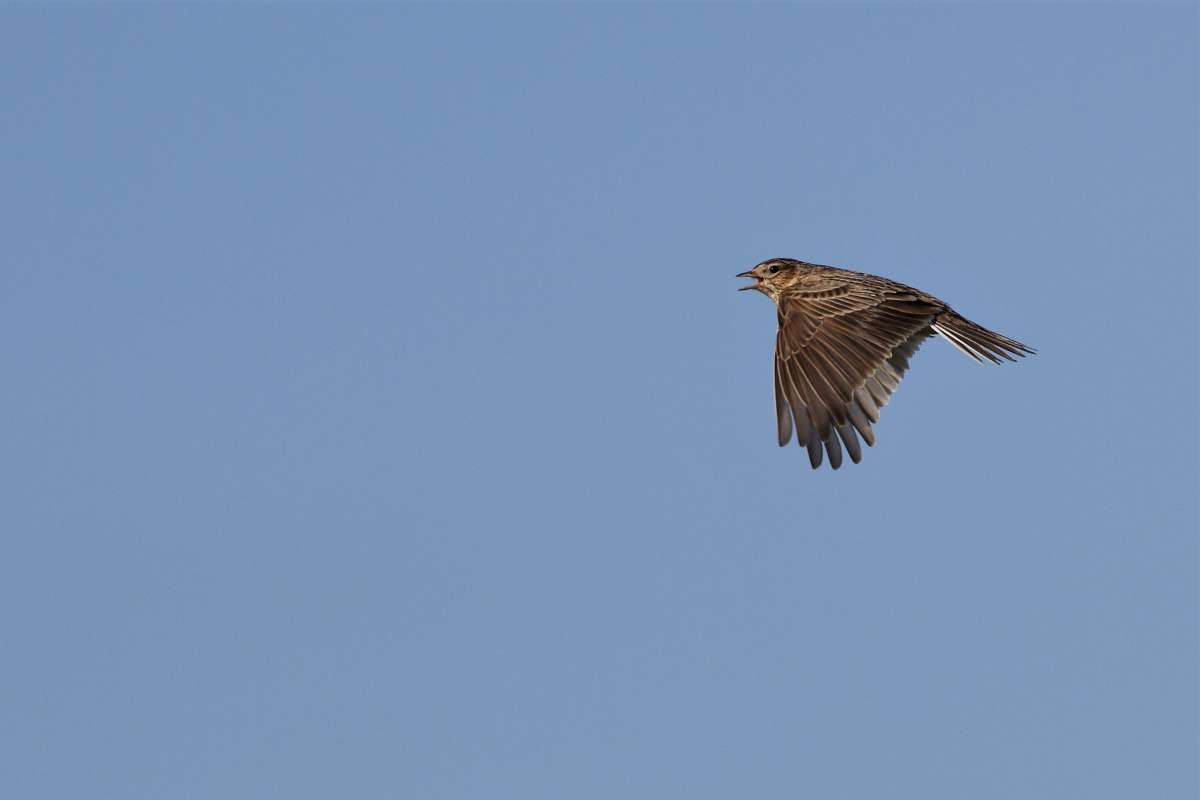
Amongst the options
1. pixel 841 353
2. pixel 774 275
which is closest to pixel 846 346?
pixel 841 353

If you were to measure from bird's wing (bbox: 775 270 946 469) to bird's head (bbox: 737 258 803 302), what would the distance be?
1.30 meters

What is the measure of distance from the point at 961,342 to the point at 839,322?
6.73ft

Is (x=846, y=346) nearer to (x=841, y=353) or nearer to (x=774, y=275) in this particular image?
(x=841, y=353)

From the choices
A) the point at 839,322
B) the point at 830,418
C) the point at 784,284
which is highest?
the point at 784,284

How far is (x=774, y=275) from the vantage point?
110ft

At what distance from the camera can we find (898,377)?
27.9m

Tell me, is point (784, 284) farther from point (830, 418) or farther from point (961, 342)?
point (830, 418)

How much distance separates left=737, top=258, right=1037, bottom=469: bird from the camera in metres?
26.6

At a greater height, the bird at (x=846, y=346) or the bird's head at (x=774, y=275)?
the bird's head at (x=774, y=275)

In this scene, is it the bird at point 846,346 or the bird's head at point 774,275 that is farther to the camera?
the bird's head at point 774,275

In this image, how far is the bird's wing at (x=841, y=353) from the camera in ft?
87.2

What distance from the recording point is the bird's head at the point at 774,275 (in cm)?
3309

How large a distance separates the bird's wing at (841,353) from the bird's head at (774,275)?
130 centimetres

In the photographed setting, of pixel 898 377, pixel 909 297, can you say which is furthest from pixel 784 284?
pixel 898 377
